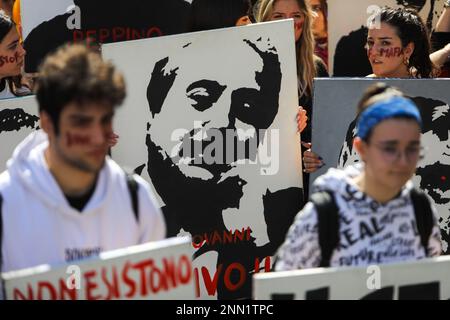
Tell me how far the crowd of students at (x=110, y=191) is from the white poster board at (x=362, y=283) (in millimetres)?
55

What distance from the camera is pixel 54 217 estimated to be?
2.70 metres

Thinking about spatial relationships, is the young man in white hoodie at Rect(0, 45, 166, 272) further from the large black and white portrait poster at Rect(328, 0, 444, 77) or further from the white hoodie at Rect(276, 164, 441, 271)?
the large black and white portrait poster at Rect(328, 0, 444, 77)

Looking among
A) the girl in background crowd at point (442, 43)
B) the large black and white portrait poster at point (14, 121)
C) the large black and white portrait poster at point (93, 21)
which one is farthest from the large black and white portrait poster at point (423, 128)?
the large black and white portrait poster at point (14, 121)

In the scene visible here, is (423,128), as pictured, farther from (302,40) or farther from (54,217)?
(54,217)

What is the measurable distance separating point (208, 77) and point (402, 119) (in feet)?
6.24

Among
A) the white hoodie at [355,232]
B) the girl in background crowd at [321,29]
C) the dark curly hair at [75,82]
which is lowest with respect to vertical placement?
the white hoodie at [355,232]

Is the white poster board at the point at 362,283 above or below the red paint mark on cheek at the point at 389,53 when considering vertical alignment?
below

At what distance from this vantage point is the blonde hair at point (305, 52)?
482cm

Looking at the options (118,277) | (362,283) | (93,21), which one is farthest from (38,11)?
(362,283)

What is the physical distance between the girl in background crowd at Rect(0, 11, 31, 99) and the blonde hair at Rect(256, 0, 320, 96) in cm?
132

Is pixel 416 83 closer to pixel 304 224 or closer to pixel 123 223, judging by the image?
pixel 304 224

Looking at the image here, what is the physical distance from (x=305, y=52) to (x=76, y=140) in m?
2.38

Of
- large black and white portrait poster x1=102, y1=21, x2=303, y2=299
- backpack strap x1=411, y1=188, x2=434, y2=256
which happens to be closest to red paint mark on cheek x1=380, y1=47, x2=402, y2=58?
large black and white portrait poster x1=102, y1=21, x2=303, y2=299

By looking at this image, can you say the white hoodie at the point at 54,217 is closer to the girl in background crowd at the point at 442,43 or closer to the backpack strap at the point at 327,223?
the backpack strap at the point at 327,223
